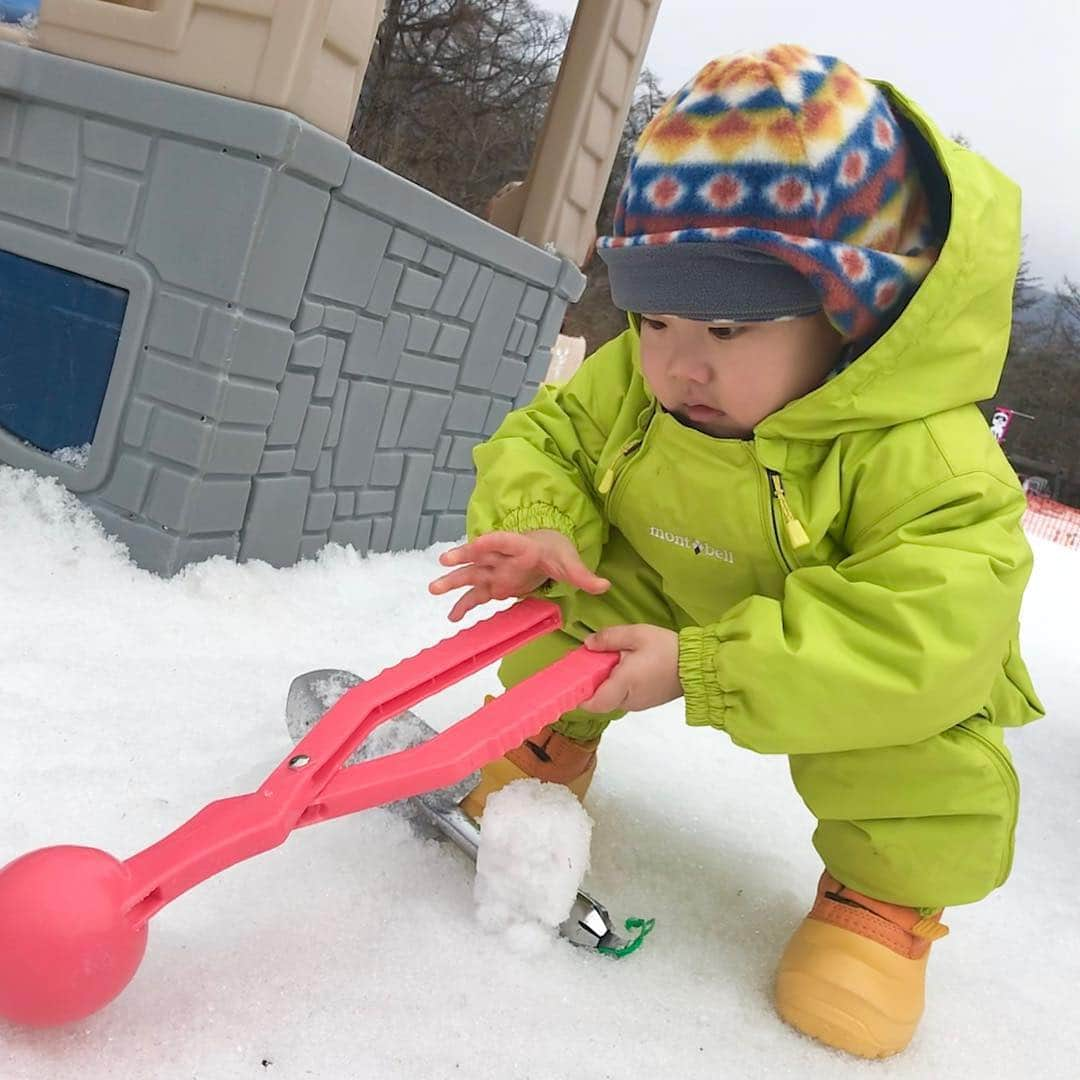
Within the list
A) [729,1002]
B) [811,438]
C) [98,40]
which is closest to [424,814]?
[729,1002]

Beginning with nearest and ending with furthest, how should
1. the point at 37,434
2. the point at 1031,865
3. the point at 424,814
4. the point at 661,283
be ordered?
the point at 661,283, the point at 424,814, the point at 1031,865, the point at 37,434

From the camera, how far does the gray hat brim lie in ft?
Answer: 2.32

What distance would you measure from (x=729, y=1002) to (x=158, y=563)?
849 millimetres

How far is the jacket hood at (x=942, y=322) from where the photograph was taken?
0.73 meters

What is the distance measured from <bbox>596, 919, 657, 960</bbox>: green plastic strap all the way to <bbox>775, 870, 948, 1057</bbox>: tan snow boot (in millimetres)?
103

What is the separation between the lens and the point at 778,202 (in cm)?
69

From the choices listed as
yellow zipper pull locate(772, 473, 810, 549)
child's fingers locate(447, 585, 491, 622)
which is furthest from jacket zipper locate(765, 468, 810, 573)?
child's fingers locate(447, 585, 491, 622)

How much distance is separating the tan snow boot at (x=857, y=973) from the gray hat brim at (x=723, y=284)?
0.45m

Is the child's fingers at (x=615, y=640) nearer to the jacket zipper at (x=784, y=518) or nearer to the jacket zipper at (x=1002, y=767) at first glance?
the jacket zipper at (x=784, y=518)

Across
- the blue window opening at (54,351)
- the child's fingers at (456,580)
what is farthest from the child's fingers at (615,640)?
the blue window opening at (54,351)

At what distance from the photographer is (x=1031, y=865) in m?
1.14

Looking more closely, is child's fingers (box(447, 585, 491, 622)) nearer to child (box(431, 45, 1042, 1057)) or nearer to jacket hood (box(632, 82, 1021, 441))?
child (box(431, 45, 1042, 1057))

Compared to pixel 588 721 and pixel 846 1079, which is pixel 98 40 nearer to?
pixel 588 721

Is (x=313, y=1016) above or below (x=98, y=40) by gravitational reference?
below
